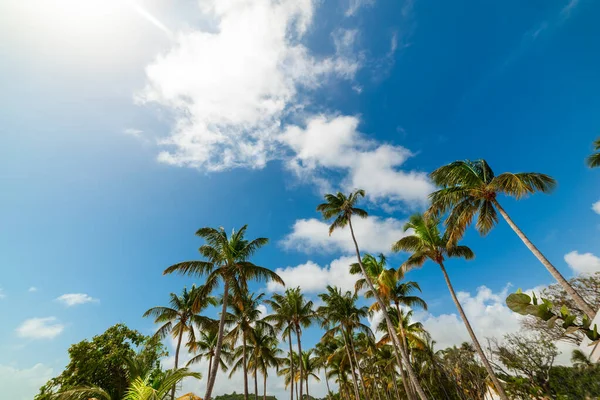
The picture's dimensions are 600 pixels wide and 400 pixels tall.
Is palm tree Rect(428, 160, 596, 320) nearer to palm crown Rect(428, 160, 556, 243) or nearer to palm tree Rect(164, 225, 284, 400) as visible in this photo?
palm crown Rect(428, 160, 556, 243)

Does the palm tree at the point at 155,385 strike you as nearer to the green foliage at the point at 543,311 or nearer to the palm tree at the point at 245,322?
the green foliage at the point at 543,311

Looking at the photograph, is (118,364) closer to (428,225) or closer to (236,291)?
(236,291)

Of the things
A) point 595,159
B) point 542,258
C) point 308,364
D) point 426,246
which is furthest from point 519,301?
point 308,364

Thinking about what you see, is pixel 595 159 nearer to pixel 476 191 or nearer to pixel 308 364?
A: pixel 476 191

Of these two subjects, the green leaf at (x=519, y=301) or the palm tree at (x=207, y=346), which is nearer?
the green leaf at (x=519, y=301)

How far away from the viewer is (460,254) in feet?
64.2

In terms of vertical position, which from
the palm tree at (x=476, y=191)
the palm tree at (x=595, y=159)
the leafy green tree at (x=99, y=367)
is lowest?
the leafy green tree at (x=99, y=367)

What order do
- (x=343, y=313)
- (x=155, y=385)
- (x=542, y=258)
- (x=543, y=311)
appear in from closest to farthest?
(x=543, y=311)
(x=155, y=385)
(x=542, y=258)
(x=343, y=313)

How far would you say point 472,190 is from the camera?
1449 cm

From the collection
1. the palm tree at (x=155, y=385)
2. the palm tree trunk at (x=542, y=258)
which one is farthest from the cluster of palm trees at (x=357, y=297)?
the palm tree at (x=155, y=385)

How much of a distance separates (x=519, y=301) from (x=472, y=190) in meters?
14.3

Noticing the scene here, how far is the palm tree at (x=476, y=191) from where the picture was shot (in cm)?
1280

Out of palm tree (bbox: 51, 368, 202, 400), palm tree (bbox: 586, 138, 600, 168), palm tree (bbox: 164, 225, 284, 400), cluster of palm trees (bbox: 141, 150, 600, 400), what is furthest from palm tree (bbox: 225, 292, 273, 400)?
palm tree (bbox: 586, 138, 600, 168)

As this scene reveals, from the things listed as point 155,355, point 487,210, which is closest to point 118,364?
point 155,355
